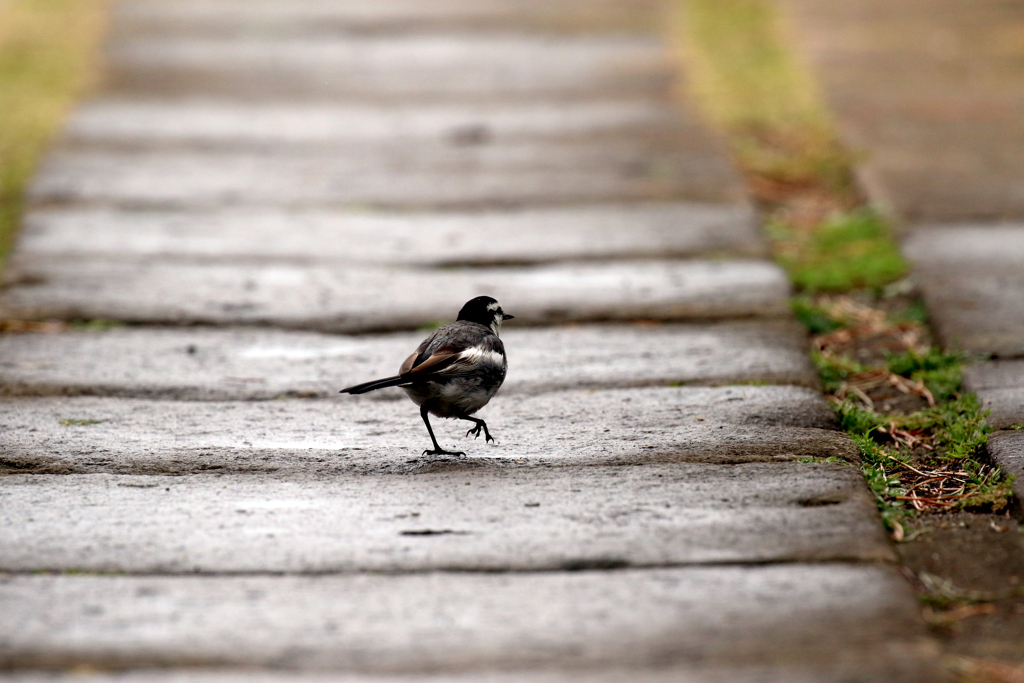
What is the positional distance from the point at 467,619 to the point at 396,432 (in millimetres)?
1274

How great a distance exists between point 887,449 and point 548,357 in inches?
50.3

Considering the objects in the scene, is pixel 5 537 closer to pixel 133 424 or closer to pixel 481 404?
pixel 133 424

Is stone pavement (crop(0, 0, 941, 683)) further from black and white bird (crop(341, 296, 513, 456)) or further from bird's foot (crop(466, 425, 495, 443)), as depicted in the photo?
black and white bird (crop(341, 296, 513, 456))

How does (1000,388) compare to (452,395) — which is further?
(1000,388)

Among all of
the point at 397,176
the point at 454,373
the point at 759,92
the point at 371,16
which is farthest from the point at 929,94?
the point at 454,373

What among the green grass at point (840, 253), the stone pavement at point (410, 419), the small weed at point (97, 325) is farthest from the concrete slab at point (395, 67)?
the small weed at point (97, 325)

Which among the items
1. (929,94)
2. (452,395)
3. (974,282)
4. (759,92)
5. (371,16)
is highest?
(371,16)

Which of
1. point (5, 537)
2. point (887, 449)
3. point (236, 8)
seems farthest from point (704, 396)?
point (236, 8)

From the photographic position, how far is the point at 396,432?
4.03 m

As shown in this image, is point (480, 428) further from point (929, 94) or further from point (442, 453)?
point (929, 94)

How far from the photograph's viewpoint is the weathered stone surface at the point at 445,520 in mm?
3104

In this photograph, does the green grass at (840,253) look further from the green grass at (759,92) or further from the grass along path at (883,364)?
the green grass at (759,92)

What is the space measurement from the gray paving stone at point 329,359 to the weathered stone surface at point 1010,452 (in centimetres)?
69

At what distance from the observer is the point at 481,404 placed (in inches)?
147
